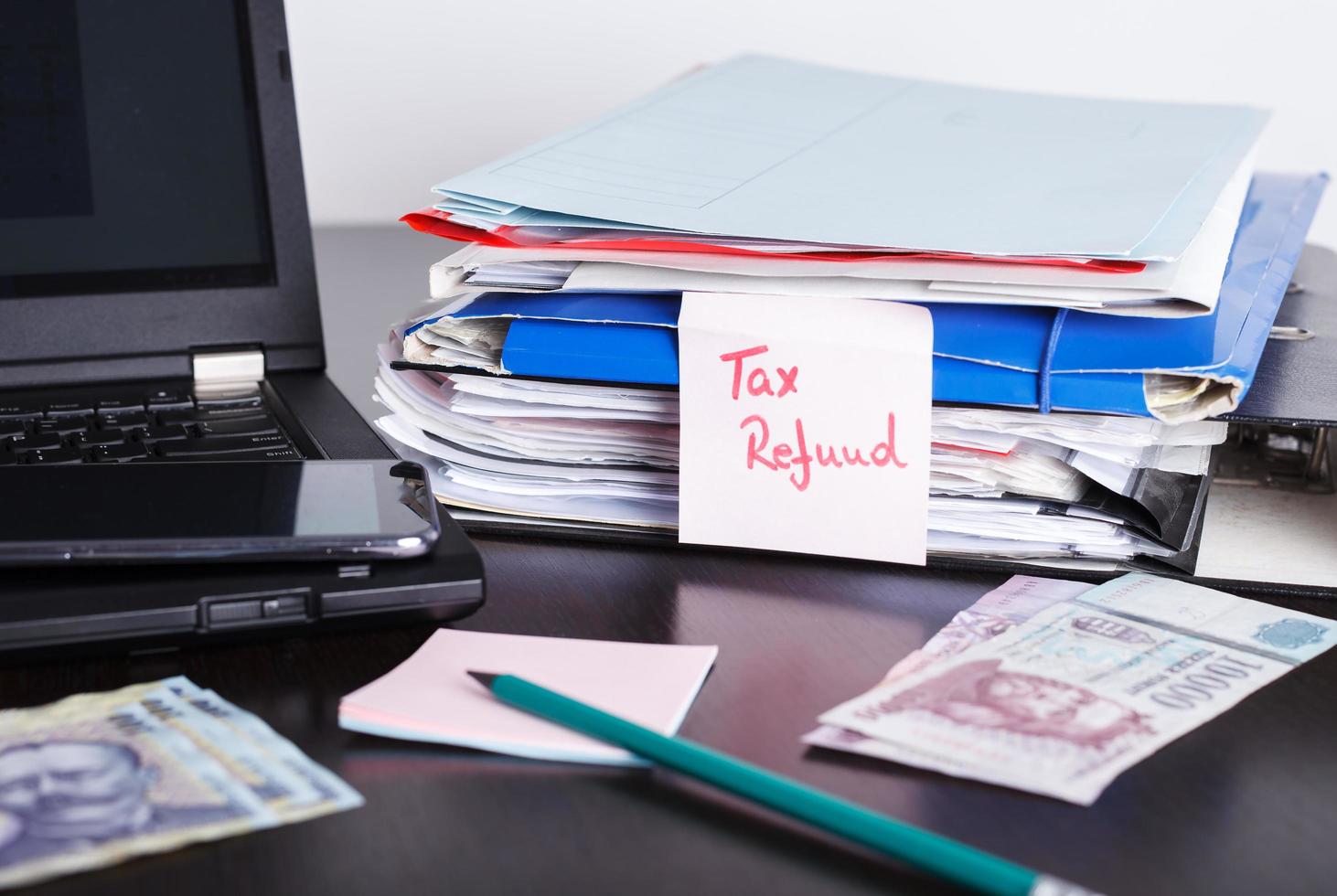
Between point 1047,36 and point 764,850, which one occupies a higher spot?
point 1047,36

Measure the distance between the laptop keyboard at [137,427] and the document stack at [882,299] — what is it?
3.1 inches

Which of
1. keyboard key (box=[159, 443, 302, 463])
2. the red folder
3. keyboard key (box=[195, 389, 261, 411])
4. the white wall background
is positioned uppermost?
the white wall background

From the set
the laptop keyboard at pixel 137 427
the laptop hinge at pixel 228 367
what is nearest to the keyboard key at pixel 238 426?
the laptop keyboard at pixel 137 427

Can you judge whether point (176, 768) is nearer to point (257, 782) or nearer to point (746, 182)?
point (257, 782)

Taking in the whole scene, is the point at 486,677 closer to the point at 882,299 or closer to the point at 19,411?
the point at 882,299

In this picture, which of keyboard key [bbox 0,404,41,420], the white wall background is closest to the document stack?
keyboard key [bbox 0,404,41,420]

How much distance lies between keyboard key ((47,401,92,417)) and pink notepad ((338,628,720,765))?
332 mm

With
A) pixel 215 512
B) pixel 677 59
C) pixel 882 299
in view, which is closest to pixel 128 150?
pixel 215 512

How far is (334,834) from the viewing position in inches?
15.4

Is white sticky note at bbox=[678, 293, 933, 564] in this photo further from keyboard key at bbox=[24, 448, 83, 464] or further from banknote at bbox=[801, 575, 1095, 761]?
keyboard key at bbox=[24, 448, 83, 464]

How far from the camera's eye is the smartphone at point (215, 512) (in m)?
0.48

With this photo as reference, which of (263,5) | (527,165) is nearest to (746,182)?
(527,165)

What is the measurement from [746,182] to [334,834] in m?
0.39

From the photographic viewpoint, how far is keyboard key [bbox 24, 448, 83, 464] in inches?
25.8
